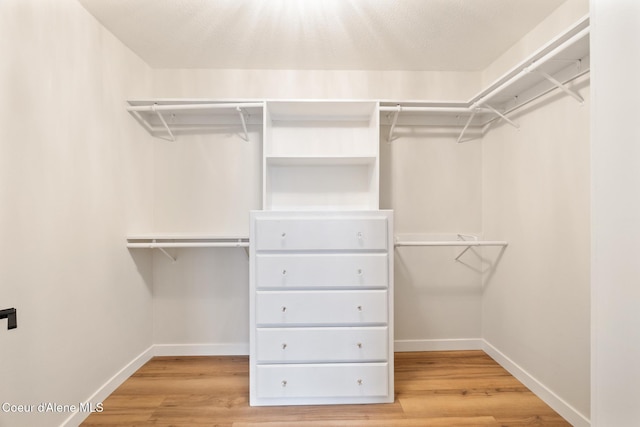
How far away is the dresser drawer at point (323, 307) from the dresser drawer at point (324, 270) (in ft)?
0.18

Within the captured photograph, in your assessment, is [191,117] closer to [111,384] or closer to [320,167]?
[320,167]

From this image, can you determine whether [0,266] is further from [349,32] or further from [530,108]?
[530,108]

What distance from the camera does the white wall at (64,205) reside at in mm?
1378

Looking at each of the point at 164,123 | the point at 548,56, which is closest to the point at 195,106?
the point at 164,123

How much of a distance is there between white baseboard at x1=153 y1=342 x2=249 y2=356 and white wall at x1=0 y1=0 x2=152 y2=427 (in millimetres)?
260

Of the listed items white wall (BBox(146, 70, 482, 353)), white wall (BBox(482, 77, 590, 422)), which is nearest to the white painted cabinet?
white wall (BBox(146, 70, 482, 353))

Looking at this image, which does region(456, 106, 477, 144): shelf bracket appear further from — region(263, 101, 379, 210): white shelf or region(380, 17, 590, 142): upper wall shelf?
region(263, 101, 379, 210): white shelf

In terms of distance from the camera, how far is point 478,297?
271cm

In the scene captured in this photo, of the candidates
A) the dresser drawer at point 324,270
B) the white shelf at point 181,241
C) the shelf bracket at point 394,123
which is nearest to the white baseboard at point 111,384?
the white shelf at point 181,241

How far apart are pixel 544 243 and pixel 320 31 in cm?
196

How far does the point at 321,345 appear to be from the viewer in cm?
193

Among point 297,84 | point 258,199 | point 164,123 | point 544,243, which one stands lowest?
point 544,243

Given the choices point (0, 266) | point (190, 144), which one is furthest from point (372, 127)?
point (0, 266)

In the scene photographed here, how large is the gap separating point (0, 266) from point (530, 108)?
9.80ft
